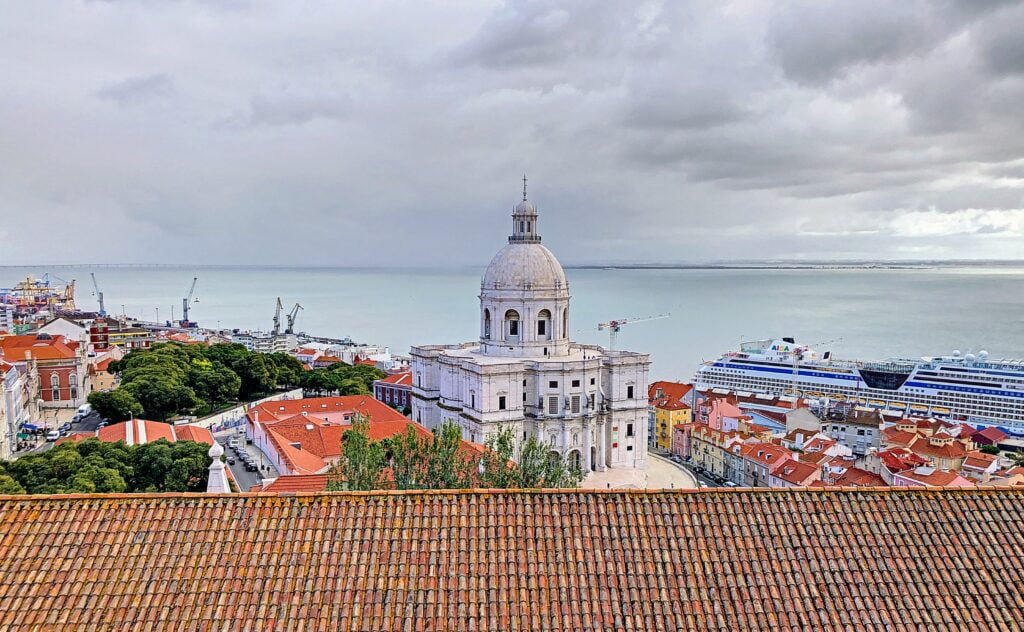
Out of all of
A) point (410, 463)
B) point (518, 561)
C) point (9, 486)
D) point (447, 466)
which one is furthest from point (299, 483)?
point (518, 561)

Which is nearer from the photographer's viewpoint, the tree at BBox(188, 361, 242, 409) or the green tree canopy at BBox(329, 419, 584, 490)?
the green tree canopy at BBox(329, 419, 584, 490)

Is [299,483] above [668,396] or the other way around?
above

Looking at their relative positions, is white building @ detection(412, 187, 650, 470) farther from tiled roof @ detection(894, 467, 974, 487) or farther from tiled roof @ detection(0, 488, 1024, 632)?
tiled roof @ detection(0, 488, 1024, 632)

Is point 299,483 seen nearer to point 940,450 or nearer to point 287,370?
point 940,450

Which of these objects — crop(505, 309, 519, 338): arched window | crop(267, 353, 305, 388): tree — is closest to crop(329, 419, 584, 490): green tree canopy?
crop(505, 309, 519, 338): arched window

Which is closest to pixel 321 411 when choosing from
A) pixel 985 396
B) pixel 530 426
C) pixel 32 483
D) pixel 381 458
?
pixel 530 426

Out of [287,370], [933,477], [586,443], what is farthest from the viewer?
[287,370]

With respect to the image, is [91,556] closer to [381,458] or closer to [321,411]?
[381,458]

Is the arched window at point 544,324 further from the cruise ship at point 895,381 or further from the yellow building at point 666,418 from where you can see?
the cruise ship at point 895,381
